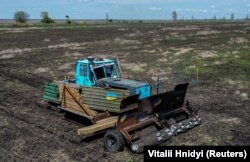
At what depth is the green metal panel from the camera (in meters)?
15.3

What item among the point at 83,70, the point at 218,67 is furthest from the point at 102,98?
the point at 218,67

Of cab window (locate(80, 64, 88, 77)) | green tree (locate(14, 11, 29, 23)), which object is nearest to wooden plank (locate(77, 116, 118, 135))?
cab window (locate(80, 64, 88, 77))

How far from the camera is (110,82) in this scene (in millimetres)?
16078

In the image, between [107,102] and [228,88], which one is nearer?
[107,102]

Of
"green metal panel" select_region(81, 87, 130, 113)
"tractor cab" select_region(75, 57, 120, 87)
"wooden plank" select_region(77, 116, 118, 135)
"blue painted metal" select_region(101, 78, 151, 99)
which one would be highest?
"tractor cab" select_region(75, 57, 120, 87)

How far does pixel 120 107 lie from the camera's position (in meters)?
13.9

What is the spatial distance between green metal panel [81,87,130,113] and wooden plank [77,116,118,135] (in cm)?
56

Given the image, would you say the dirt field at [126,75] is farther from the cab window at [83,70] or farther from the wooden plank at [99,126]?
the cab window at [83,70]

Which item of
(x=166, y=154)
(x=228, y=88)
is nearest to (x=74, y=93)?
(x=166, y=154)

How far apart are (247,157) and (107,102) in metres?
6.29

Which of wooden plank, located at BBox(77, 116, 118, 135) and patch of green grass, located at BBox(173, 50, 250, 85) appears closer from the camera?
wooden plank, located at BBox(77, 116, 118, 135)

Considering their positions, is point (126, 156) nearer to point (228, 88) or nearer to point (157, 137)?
point (157, 137)

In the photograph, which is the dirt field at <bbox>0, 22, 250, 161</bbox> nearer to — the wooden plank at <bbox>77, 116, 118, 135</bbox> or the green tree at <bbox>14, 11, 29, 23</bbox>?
the wooden plank at <bbox>77, 116, 118, 135</bbox>

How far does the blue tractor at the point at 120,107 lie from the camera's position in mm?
13977
